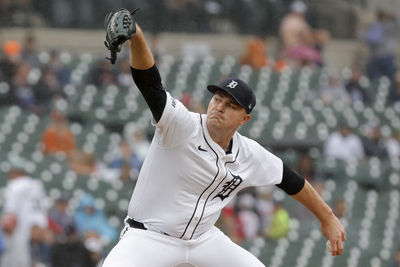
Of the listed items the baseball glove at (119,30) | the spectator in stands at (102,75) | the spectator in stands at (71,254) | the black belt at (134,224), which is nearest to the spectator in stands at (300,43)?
the spectator in stands at (102,75)

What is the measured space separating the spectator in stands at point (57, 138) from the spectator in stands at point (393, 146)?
4.69 m

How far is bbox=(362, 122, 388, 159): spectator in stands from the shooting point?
14.2 metres

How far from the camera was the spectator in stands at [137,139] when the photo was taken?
37.7ft

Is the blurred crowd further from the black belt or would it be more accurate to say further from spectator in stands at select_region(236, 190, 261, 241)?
the black belt

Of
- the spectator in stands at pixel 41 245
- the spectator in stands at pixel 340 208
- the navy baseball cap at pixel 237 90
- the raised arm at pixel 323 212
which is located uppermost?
the navy baseball cap at pixel 237 90

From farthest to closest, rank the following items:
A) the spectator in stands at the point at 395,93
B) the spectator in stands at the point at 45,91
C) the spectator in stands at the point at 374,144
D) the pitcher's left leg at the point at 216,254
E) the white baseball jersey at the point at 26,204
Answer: the spectator in stands at the point at 395,93 < the spectator in stands at the point at 374,144 < the spectator in stands at the point at 45,91 < the white baseball jersey at the point at 26,204 < the pitcher's left leg at the point at 216,254

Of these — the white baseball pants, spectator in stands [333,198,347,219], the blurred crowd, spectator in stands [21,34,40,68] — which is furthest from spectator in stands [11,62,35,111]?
the white baseball pants

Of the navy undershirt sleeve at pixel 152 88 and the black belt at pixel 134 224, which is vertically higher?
the navy undershirt sleeve at pixel 152 88

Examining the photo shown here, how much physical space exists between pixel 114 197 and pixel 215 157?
5.75 meters

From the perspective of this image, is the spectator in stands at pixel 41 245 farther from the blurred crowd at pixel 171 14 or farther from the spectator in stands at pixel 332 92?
the spectator in stands at pixel 332 92

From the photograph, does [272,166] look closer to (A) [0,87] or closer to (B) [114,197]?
(B) [114,197]

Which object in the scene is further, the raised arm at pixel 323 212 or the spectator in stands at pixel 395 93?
the spectator in stands at pixel 395 93

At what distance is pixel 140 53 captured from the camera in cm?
482

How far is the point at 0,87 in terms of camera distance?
1270cm
